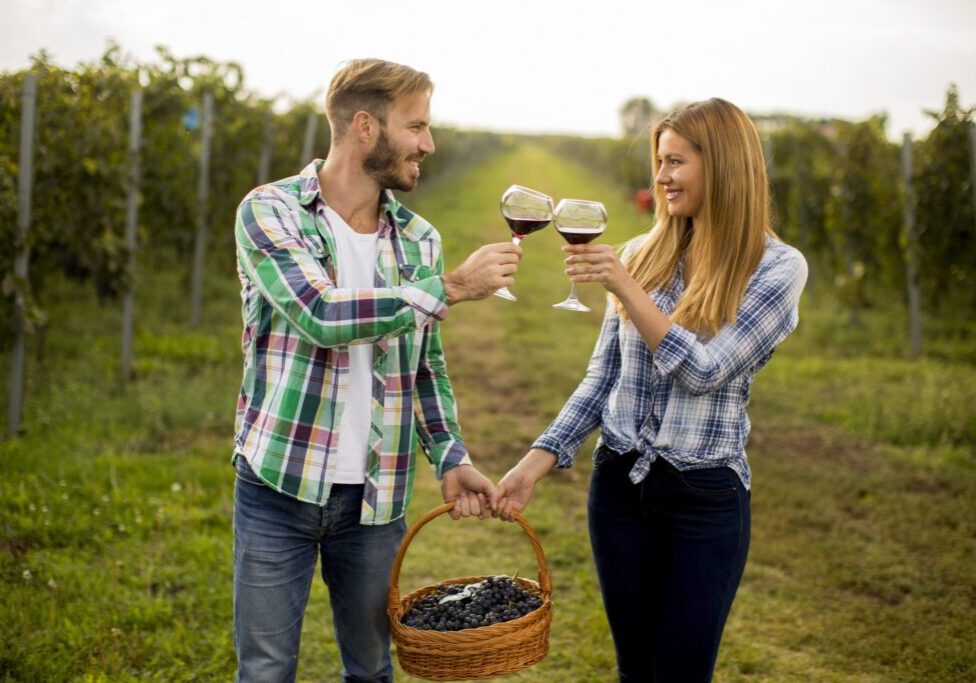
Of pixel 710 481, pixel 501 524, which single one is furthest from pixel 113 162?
pixel 710 481

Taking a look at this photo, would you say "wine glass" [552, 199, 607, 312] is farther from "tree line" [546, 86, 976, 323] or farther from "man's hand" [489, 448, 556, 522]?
"tree line" [546, 86, 976, 323]

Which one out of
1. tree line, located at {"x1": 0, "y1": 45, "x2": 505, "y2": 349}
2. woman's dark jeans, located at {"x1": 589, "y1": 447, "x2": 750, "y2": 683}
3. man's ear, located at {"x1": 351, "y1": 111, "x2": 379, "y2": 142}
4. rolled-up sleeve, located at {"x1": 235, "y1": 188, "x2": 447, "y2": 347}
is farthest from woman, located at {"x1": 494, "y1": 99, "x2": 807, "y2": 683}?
tree line, located at {"x1": 0, "y1": 45, "x2": 505, "y2": 349}

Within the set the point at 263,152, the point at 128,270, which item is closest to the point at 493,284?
the point at 128,270

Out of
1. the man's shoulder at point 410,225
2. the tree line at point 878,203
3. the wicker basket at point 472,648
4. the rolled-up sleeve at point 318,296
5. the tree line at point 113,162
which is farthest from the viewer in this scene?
the tree line at point 878,203

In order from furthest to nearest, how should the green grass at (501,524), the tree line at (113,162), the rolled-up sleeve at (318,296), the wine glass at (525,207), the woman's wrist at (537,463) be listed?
the tree line at (113,162) < the green grass at (501,524) < the woman's wrist at (537,463) < the wine glass at (525,207) < the rolled-up sleeve at (318,296)

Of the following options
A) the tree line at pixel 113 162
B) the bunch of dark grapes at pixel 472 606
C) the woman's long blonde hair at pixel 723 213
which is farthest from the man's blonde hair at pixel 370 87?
the tree line at pixel 113 162

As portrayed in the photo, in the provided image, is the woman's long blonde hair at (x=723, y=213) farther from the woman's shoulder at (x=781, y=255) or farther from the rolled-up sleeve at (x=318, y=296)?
the rolled-up sleeve at (x=318, y=296)

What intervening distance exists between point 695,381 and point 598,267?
0.35m

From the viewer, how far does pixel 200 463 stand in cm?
538

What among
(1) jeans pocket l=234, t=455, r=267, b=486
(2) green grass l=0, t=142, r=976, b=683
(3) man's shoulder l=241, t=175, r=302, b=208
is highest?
(3) man's shoulder l=241, t=175, r=302, b=208

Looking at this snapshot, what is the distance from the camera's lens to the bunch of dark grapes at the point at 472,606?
2.27 metres

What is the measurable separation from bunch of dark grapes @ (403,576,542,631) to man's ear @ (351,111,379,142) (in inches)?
44.1

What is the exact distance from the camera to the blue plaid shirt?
7.35 ft

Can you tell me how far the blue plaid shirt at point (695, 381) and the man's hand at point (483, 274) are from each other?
16.5 inches
